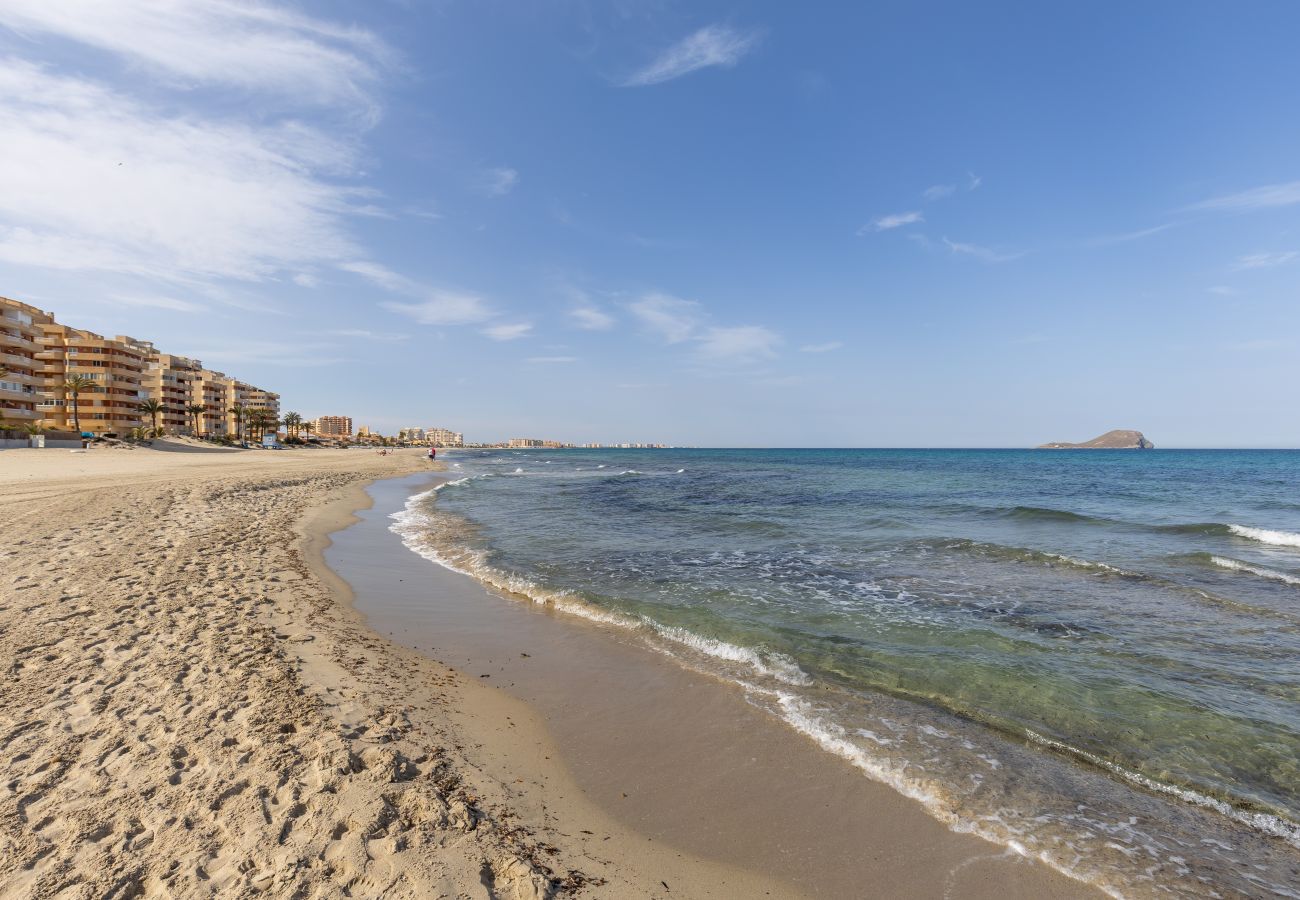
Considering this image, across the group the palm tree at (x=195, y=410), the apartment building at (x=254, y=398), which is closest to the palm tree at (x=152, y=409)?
the palm tree at (x=195, y=410)

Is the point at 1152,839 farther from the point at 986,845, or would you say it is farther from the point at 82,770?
the point at 82,770

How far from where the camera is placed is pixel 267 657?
651 cm

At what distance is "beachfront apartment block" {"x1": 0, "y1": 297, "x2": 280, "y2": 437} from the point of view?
5900cm

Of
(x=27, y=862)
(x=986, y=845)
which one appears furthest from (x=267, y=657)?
(x=986, y=845)

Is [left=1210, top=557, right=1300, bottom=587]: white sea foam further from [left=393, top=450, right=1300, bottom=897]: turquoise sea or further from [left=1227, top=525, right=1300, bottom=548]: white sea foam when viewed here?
[left=1227, top=525, right=1300, bottom=548]: white sea foam

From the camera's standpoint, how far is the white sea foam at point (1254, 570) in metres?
12.8

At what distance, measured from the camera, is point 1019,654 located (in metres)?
8.14

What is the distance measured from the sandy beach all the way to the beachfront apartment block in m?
77.6

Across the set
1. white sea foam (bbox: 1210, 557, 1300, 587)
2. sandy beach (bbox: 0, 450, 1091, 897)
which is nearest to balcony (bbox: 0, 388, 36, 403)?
sandy beach (bbox: 0, 450, 1091, 897)

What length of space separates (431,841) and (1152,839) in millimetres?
5587

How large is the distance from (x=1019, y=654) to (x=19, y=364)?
301ft

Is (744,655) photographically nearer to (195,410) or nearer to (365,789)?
(365,789)

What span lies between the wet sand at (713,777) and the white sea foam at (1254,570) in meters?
14.9

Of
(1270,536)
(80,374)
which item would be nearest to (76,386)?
(80,374)
